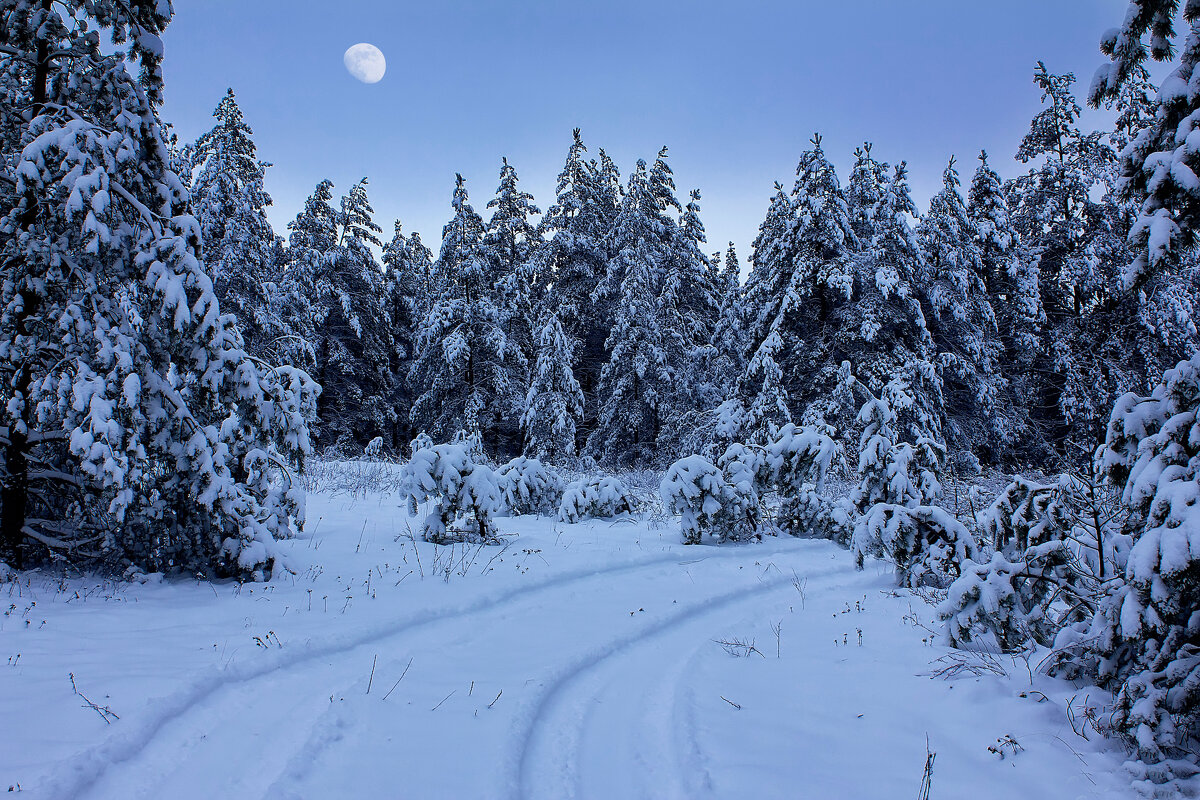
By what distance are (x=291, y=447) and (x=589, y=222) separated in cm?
1935

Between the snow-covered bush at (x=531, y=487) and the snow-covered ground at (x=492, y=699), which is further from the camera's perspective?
the snow-covered bush at (x=531, y=487)

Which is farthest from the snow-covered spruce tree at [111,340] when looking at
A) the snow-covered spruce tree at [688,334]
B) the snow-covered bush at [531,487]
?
the snow-covered spruce tree at [688,334]

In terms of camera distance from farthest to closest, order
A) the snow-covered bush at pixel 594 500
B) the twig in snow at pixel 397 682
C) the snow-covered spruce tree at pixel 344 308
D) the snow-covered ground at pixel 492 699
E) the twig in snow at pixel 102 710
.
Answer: the snow-covered spruce tree at pixel 344 308 < the snow-covered bush at pixel 594 500 < the twig in snow at pixel 397 682 < the twig in snow at pixel 102 710 < the snow-covered ground at pixel 492 699

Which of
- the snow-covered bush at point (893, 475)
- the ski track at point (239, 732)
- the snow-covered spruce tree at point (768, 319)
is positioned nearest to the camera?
the ski track at point (239, 732)

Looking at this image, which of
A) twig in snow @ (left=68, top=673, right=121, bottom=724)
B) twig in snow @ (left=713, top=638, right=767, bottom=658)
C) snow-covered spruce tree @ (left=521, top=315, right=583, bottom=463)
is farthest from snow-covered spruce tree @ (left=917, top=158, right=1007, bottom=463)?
twig in snow @ (left=68, top=673, right=121, bottom=724)

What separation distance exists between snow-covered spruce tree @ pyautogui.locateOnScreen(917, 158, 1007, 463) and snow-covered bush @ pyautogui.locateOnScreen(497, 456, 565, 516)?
13149 millimetres

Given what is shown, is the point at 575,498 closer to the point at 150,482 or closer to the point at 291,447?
the point at 291,447

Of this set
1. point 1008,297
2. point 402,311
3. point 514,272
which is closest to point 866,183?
point 1008,297

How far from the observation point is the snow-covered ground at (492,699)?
306 centimetres

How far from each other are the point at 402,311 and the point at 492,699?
→ 3040 cm

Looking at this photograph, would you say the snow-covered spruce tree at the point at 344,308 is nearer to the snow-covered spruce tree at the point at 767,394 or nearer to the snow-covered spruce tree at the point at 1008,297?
the snow-covered spruce tree at the point at 767,394

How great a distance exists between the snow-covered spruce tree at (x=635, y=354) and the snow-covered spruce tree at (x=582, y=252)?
141 centimetres

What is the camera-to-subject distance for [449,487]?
27.3 feet

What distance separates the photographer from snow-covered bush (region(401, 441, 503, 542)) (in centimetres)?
821
